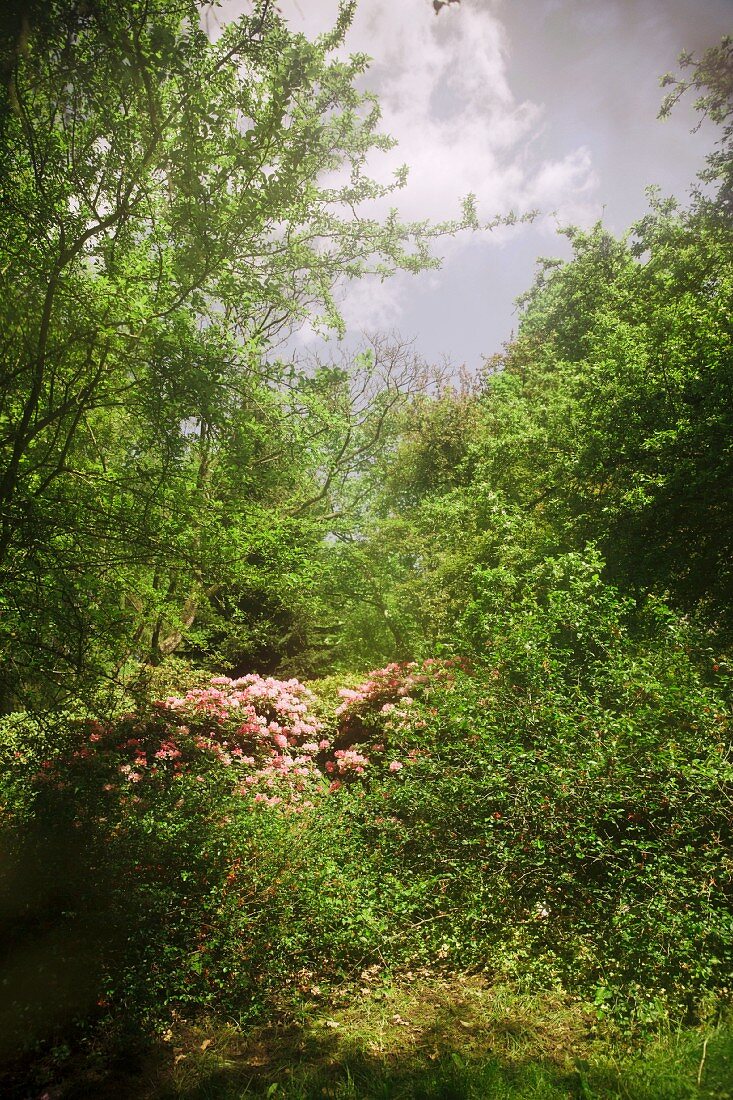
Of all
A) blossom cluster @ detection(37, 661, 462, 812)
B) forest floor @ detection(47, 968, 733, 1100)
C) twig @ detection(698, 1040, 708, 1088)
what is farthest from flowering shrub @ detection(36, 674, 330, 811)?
twig @ detection(698, 1040, 708, 1088)

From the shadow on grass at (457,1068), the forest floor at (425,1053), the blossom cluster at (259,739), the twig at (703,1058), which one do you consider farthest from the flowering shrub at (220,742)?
the twig at (703,1058)

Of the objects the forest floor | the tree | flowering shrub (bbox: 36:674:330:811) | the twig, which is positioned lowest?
the forest floor

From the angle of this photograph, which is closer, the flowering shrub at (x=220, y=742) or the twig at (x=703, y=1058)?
the twig at (x=703, y=1058)

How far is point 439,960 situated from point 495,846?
1402mm

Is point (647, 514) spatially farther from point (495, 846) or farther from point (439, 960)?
point (439, 960)

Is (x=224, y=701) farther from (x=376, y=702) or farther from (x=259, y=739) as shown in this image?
(x=376, y=702)

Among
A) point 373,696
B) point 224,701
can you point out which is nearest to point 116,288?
point 224,701

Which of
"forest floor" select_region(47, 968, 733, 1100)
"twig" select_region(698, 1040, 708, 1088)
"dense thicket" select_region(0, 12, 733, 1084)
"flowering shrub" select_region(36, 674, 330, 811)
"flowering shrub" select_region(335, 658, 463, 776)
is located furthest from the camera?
"flowering shrub" select_region(335, 658, 463, 776)

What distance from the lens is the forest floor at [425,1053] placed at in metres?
2.99

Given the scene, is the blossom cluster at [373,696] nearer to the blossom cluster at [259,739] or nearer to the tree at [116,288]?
the blossom cluster at [259,739]

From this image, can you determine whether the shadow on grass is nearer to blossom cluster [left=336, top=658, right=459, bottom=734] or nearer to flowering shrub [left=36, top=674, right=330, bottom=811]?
flowering shrub [left=36, top=674, right=330, bottom=811]

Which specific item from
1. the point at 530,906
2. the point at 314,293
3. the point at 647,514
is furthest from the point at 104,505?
the point at 314,293

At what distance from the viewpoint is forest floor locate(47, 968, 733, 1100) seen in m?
2.99

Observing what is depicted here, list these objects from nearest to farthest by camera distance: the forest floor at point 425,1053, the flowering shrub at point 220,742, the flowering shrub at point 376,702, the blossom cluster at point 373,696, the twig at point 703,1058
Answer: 1. the twig at point 703,1058
2. the forest floor at point 425,1053
3. the flowering shrub at point 220,742
4. the flowering shrub at point 376,702
5. the blossom cluster at point 373,696
